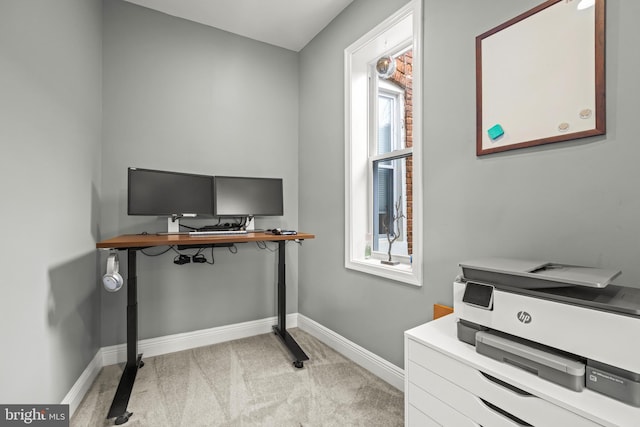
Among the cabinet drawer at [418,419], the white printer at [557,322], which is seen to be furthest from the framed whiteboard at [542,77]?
the cabinet drawer at [418,419]

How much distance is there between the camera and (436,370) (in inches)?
45.1

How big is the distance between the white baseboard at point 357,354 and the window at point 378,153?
614 mm

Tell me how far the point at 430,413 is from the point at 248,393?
1218 millimetres

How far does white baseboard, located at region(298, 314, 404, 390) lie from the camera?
196 cm

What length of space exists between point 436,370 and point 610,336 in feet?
1.81

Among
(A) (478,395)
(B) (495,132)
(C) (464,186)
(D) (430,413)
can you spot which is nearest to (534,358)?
(A) (478,395)

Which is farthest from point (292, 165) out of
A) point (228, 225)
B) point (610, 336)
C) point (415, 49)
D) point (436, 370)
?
point (610, 336)

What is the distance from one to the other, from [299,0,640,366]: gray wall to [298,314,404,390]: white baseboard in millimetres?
57

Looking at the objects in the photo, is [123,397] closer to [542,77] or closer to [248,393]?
[248,393]

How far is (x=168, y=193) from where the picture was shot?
2.25 meters

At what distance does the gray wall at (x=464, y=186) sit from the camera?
108 cm

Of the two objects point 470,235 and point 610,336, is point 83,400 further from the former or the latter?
point 610,336

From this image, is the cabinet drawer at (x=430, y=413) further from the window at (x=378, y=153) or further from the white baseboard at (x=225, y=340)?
the window at (x=378, y=153)

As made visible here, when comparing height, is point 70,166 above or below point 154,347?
above
